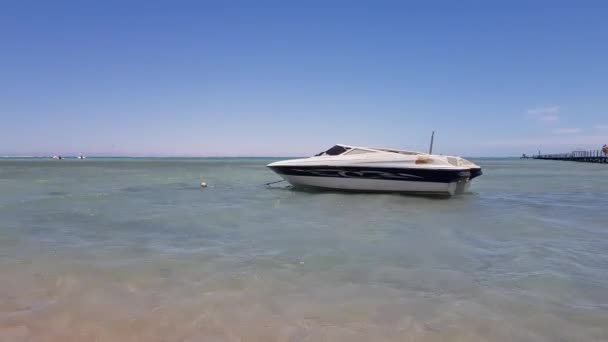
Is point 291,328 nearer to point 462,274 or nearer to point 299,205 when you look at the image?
point 462,274

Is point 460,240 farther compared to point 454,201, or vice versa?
point 454,201

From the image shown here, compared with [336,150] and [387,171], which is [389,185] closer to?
[387,171]

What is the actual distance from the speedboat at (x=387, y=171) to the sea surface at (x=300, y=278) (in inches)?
188

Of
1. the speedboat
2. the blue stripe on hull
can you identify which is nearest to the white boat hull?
the speedboat

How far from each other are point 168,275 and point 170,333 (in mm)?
1882

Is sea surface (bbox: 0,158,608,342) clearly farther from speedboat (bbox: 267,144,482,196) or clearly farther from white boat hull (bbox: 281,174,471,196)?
white boat hull (bbox: 281,174,471,196)

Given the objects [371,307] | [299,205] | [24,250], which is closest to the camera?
[371,307]

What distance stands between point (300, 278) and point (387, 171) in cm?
1102

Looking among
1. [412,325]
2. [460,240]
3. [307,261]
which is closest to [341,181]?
[460,240]

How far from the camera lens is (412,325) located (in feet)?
13.1

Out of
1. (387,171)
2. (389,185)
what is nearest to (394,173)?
(387,171)

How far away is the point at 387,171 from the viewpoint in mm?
15922

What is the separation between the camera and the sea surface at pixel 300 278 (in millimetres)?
3914

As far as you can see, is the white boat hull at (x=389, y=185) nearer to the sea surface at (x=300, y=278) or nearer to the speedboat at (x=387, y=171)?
the speedboat at (x=387, y=171)
